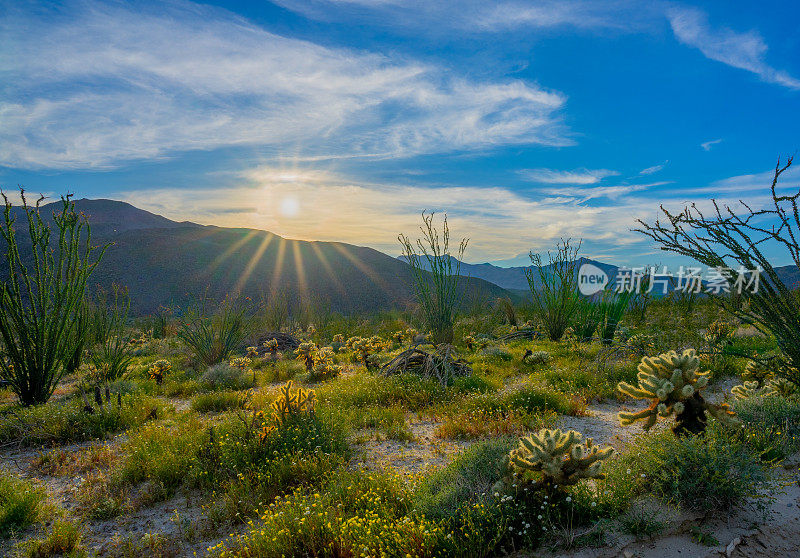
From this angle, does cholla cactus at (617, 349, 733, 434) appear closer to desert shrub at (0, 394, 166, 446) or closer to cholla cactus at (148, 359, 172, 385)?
desert shrub at (0, 394, 166, 446)

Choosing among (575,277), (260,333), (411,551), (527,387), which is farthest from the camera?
(260,333)

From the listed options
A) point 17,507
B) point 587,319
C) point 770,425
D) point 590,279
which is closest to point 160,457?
point 17,507

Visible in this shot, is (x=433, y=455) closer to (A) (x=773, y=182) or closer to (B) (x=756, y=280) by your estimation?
(B) (x=756, y=280)

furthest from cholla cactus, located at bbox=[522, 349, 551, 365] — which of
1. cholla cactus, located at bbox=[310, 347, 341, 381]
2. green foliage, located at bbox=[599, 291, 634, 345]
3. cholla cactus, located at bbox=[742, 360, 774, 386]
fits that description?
cholla cactus, located at bbox=[310, 347, 341, 381]

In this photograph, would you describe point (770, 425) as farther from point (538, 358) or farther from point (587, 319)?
point (587, 319)

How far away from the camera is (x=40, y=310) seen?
774 cm

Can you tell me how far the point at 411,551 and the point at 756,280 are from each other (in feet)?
13.2

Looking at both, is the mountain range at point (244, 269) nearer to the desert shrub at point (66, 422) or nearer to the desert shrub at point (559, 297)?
the desert shrub at point (559, 297)

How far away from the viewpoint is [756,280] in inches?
165

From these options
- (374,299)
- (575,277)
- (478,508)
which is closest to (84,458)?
(478,508)

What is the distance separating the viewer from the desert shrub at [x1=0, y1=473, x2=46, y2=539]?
155 inches

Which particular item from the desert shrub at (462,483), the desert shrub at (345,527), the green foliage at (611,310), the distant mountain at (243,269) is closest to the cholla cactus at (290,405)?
the desert shrub at (345,527)

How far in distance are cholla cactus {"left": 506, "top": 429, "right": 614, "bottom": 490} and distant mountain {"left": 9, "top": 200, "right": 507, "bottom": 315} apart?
43.4m

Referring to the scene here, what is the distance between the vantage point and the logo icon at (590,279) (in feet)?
42.8
